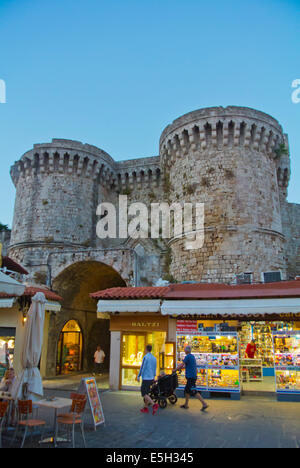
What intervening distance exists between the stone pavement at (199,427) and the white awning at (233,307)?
2454 mm

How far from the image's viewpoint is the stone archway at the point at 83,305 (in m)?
17.2

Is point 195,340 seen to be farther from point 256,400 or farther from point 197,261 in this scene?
point 197,261

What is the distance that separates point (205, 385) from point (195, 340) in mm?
1308

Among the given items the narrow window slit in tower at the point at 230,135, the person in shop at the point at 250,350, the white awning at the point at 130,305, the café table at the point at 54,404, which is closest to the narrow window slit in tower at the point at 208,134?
the narrow window slit in tower at the point at 230,135

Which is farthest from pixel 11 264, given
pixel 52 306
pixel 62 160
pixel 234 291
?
pixel 234 291

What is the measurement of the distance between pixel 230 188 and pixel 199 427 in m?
12.9

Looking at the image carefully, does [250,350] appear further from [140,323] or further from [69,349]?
[69,349]

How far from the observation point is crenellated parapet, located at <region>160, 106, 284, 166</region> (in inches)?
706

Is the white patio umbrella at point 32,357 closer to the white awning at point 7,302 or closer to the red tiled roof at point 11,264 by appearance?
the white awning at point 7,302

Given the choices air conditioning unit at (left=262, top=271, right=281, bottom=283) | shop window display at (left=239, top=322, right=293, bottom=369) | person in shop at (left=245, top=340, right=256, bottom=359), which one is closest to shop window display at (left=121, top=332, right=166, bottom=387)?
person in shop at (left=245, top=340, right=256, bottom=359)

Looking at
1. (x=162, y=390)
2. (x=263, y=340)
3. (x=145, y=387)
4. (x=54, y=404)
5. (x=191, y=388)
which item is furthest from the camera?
(x=263, y=340)

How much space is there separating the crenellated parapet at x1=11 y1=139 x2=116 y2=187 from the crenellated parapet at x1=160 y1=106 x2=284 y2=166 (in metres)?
6.38

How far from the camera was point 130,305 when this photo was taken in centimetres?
1117
